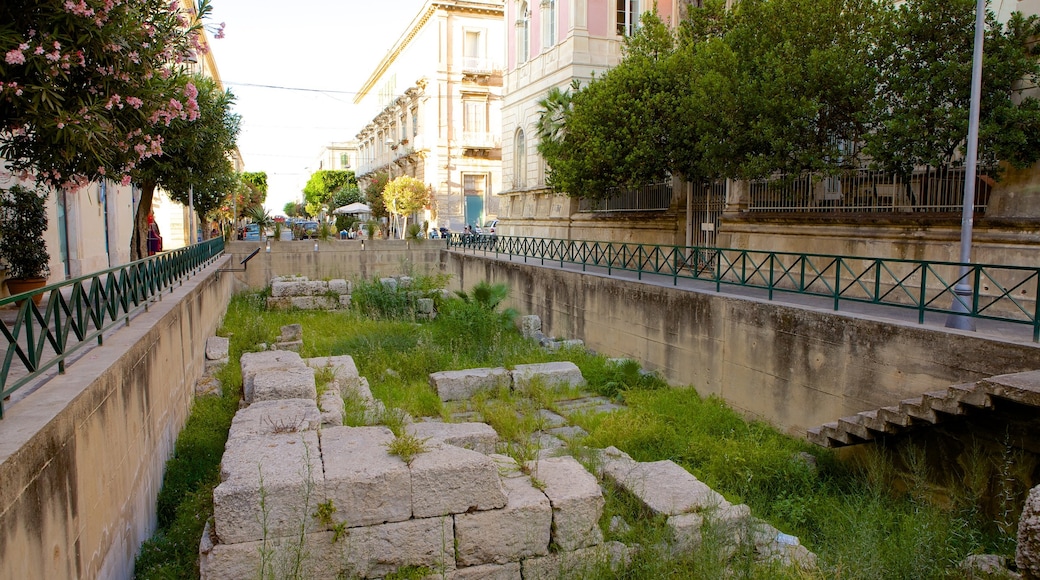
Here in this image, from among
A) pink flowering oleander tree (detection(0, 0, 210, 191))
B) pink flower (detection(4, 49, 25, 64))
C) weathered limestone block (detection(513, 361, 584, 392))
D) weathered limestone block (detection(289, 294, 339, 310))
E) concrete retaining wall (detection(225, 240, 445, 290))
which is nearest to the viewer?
pink flower (detection(4, 49, 25, 64))

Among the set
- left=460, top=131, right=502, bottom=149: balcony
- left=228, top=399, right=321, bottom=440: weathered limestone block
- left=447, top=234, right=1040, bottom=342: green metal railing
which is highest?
left=460, top=131, right=502, bottom=149: balcony

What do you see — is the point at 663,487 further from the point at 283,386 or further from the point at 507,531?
the point at 283,386

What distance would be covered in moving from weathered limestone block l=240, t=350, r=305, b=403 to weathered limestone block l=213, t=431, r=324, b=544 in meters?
2.95

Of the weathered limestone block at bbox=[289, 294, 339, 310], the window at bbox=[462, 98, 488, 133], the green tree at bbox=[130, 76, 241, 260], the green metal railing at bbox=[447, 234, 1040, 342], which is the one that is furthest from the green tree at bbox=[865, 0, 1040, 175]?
the window at bbox=[462, 98, 488, 133]

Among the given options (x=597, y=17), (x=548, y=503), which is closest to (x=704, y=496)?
(x=548, y=503)

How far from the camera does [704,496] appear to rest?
18.9 ft

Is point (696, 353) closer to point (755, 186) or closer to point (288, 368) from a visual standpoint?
point (755, 186)

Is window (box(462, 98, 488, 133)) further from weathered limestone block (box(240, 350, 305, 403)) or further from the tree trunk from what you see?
weathered limestone block (box(240, 350, 305, 403))

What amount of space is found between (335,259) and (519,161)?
8.24m

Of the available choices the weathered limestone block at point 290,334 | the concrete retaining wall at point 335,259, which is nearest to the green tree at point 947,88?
the weathered limestone block at point 290,334

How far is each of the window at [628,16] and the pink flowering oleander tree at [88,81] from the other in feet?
61.4

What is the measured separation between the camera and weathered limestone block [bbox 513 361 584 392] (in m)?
11.1

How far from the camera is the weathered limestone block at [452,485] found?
15.3ft

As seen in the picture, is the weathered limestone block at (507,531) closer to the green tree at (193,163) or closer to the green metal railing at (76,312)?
the green metal railing at (76,312)
